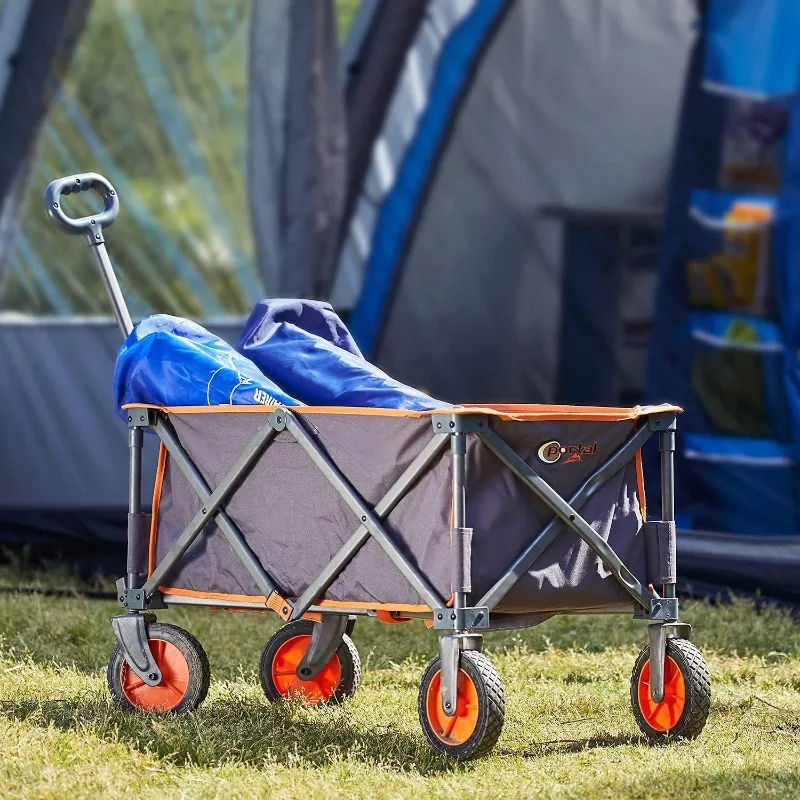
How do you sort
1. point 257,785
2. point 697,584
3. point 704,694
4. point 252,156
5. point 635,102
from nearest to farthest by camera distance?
1. point 257,785
2. point 704,694
3. point 697,584
4. point 252,156
5. point 635,102

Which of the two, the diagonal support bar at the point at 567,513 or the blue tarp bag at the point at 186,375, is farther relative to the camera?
the blue tarp bag at the point at 186,375

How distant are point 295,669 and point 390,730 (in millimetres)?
402

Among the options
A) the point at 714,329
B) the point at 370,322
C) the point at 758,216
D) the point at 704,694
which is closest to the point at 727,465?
the point at 714,329

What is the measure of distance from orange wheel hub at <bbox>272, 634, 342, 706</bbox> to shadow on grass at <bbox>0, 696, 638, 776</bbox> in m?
0.11

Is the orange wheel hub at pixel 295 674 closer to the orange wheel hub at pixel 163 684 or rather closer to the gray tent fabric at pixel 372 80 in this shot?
the orange wheel hub at pixel 163 684

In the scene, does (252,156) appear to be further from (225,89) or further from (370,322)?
(370,322)

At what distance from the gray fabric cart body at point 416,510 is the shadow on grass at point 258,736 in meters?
0.26

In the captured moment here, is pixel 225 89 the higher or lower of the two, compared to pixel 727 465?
higher

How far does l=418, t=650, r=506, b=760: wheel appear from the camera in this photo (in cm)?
290

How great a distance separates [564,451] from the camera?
305 centimetres

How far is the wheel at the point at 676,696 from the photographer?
10.2 ft

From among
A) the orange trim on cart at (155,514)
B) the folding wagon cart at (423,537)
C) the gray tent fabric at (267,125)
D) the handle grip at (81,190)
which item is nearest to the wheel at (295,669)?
the folding wagon cart at (423,537)

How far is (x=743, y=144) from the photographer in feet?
17.4

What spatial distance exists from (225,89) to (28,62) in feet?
2.43
